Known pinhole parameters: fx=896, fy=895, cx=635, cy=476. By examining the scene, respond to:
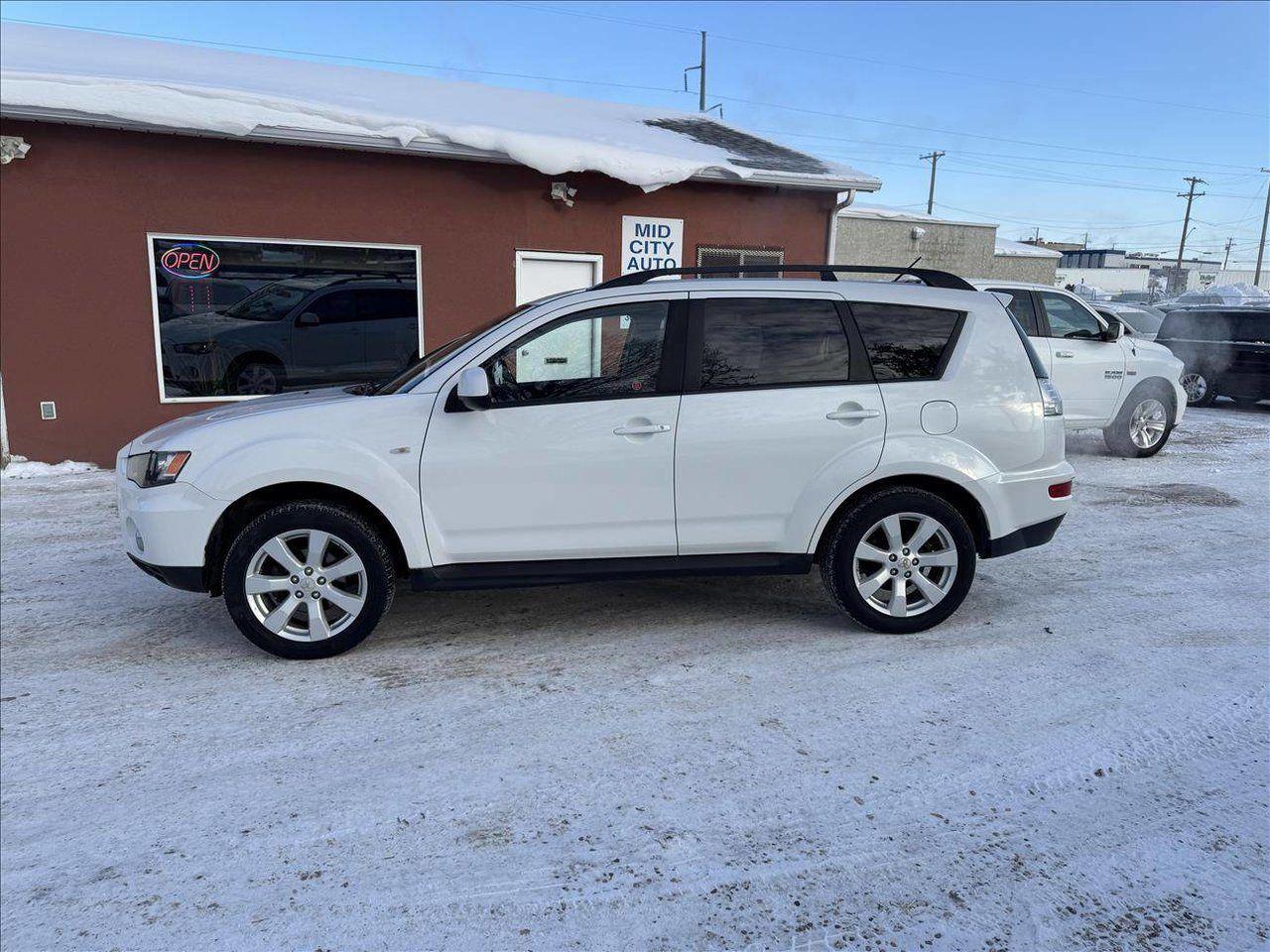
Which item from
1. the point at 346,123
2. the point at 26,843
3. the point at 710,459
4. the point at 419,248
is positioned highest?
the point at 346,123

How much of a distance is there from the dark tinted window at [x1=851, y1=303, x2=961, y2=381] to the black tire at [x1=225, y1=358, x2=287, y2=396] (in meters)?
7.55

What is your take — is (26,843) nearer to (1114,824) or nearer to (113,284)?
(1114,824)

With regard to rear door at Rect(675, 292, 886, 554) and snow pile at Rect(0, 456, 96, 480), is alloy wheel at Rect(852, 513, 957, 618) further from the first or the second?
snow pile at Rect(0, 456, 96, 480)

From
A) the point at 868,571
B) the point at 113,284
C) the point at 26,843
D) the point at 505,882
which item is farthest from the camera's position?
the point at 113,284

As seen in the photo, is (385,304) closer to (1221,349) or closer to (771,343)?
(771,343)

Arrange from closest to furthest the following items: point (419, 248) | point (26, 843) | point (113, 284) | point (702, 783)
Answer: point (26, 843)
point (702, 783)
point (113, 284)
point (419, 248)

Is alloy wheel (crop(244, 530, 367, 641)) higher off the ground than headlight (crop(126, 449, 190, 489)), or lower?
lower

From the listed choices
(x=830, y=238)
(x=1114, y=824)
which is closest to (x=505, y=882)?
(x=1114, y=824)

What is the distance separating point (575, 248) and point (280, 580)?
798 cm

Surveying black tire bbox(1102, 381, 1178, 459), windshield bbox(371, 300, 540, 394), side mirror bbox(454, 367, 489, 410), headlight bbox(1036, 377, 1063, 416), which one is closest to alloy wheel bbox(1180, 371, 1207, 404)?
black tire bbox(1102, 381, 1178, 459)

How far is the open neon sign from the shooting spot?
9.56 meters

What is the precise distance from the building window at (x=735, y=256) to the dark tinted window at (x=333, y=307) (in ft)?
15.2

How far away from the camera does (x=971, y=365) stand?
4.73 m

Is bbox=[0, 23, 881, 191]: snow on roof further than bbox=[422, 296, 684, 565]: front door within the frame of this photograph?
Yes
